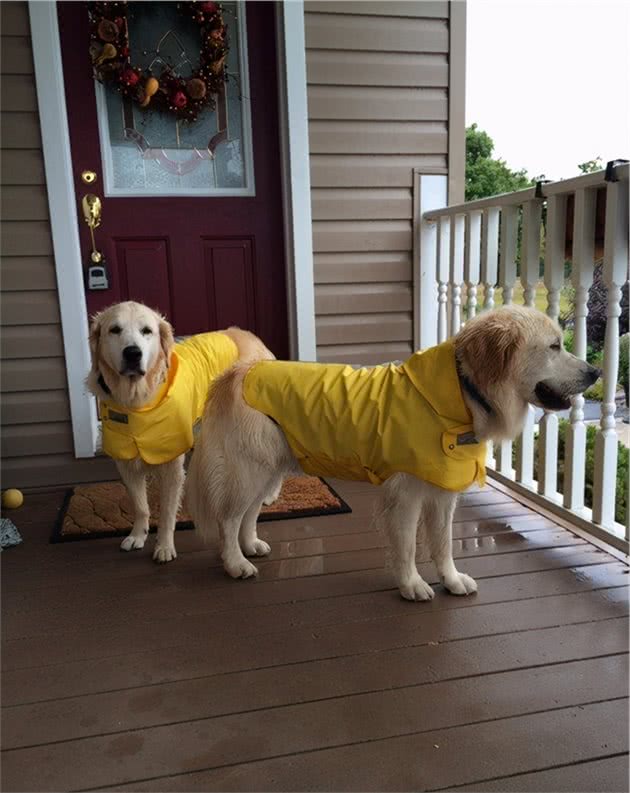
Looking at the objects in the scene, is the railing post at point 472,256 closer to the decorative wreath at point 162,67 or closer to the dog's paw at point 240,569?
the decorative wreath at point 162,67

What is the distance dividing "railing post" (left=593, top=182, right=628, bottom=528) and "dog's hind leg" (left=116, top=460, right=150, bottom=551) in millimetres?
1839

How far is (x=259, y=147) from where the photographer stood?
367 cm

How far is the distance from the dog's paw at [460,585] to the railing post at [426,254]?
77.3 inches

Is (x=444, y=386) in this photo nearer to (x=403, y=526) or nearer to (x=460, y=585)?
(x=403, y=526)

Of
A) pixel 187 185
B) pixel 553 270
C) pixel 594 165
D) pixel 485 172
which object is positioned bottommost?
pixel 553 270

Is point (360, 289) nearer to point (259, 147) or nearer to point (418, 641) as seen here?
point (259, 147)

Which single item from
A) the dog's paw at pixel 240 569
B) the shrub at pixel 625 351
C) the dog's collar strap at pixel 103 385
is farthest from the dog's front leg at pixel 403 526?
the dog's collar strap at pixel 103 385

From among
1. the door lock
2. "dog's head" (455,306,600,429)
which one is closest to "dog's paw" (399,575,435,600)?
"dog's head" (455,306,600,429)

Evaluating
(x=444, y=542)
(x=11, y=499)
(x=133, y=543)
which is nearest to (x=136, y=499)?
(x=133, y=543)

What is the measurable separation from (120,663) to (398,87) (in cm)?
334

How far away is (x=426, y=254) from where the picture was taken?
3.79 m

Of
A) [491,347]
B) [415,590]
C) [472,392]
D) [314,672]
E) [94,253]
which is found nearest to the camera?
[314,672]

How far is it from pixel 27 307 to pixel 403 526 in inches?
97.8

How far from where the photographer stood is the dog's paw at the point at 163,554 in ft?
8.13
